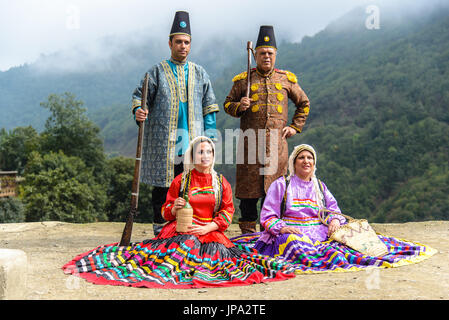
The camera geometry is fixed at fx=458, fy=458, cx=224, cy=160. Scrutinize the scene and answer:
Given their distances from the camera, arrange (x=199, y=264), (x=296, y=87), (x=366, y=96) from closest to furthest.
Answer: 1. (x=199, y=264)
2. (x=296, y=87)
3. (x=366, y=96)

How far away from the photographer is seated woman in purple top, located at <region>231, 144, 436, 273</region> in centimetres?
434

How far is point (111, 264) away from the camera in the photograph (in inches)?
165

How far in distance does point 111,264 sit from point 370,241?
8.25 feet

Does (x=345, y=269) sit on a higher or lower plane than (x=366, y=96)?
lower

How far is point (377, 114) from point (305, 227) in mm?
34322

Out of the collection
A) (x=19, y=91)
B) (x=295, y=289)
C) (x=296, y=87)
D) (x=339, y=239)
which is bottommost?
(x=295, y=289)

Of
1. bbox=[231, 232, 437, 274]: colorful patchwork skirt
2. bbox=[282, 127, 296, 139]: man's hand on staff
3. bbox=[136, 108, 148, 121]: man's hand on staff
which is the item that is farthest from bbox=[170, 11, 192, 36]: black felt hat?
bbox=[231, 232, 437, 274]: colorful patchwork skirt

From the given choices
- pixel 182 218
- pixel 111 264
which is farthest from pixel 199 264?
pixel 111 264

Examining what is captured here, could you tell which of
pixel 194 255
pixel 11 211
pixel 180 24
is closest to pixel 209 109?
pixel 180 24

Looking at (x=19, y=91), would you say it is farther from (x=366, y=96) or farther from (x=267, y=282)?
(x=267, y=282)

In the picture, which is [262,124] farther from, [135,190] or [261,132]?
[135,190]

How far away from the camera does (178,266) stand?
4.01m

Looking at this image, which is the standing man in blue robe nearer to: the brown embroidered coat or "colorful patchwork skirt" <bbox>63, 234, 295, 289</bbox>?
the brown embroidered coat

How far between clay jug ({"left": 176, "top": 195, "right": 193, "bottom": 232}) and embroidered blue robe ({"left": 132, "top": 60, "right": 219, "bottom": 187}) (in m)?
1.08
